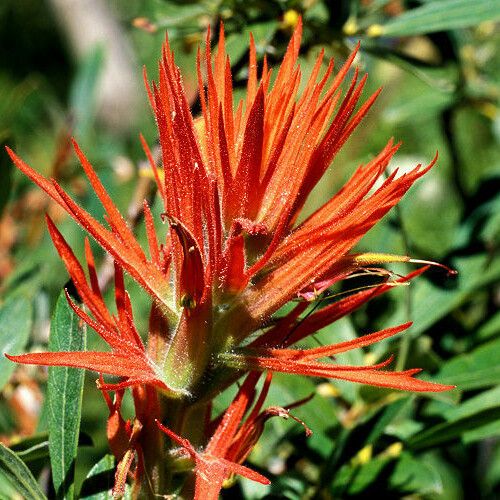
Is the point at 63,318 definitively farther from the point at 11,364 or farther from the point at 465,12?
the point at 465,12

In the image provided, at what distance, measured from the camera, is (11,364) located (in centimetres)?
90

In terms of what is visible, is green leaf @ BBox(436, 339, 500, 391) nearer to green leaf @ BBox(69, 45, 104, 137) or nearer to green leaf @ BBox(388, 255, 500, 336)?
green leaf @ BBox(388, 255, 500, 336)

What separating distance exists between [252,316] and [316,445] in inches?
17.3

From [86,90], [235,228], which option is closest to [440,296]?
[235,228]

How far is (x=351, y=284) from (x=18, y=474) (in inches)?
29.1

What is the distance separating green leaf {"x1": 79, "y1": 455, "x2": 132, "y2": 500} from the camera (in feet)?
2.58

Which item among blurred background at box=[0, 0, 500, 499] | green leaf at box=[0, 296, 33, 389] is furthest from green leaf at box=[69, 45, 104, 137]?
green leaf at box=[0, 296, 33, 389]

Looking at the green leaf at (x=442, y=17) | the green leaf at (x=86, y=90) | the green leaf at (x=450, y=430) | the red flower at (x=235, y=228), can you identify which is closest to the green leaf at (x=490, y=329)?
the green leaf at (x=450, y=430)

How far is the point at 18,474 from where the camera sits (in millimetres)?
718

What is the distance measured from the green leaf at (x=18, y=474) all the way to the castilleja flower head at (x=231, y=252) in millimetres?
88

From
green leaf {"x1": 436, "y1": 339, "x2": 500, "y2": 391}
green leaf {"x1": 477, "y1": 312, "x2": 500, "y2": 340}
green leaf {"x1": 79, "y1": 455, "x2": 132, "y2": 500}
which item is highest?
green leaf {"x1": 79, "y1": 455, "x2": 132, "y2": 500}

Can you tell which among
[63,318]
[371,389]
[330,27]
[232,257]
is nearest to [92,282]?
[63,318]

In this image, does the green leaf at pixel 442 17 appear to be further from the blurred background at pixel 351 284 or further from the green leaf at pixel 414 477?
the green leaf at pixel 414 477

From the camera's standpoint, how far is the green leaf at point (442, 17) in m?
1.11
